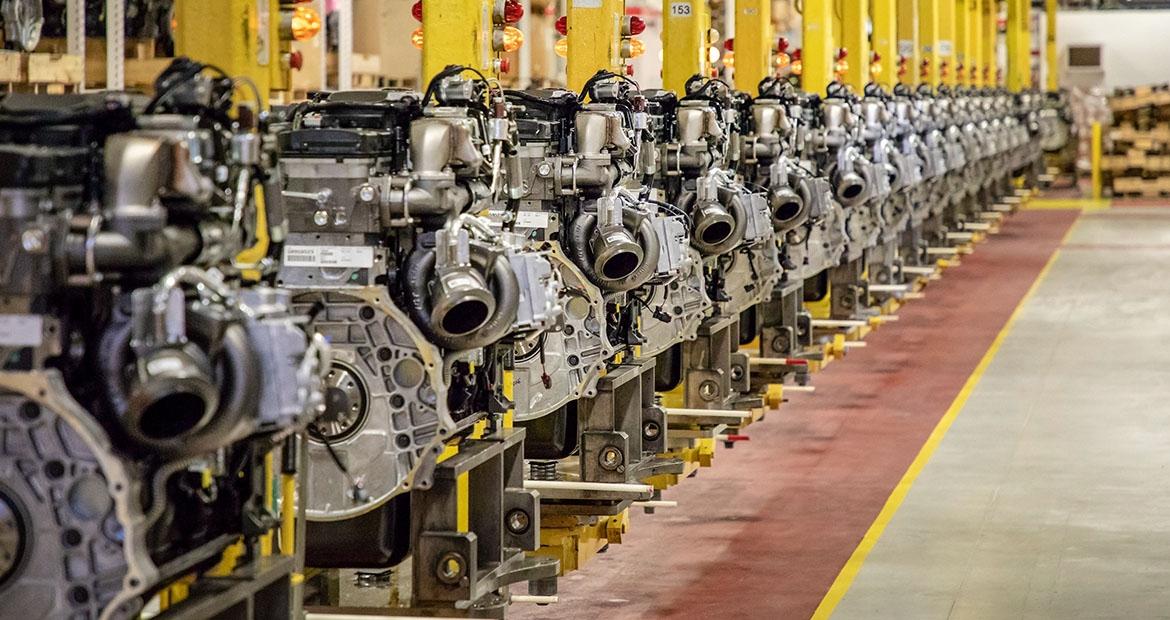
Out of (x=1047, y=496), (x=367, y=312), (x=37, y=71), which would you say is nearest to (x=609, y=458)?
(x=367, y=312)

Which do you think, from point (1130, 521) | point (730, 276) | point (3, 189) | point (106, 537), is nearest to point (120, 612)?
point (106, 537)

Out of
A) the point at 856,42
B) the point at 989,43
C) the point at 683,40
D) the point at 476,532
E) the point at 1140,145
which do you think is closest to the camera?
the point at 476,532

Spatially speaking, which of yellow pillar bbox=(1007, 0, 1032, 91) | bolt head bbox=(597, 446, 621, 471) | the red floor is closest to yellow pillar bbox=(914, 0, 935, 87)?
the red floor

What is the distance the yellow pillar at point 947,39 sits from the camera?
22656 mm

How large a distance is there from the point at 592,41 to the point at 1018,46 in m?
22.9

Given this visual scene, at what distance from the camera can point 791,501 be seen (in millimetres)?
9344

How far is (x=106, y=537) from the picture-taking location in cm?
405

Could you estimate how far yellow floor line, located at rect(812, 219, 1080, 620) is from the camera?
295 inches

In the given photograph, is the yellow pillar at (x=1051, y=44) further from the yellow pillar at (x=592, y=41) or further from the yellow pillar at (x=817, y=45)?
the yellow pillar at (x=592, y=41)

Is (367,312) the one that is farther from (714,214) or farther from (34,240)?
(714,214)

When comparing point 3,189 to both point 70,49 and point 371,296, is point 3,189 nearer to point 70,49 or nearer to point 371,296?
point 371,296

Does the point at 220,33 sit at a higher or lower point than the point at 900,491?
higher

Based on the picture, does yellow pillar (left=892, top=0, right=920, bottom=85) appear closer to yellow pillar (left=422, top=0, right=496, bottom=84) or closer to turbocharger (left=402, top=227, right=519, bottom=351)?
yellow pillar (left=422, top=0, right=496, bottom=84)

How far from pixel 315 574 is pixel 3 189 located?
266 cm
